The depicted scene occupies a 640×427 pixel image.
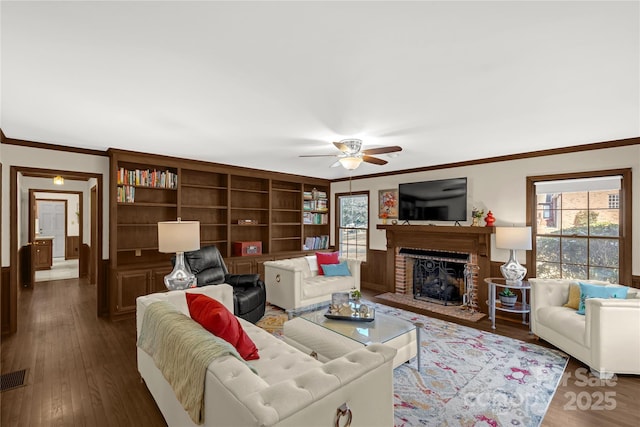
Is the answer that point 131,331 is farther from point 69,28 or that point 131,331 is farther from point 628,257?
point 628,257

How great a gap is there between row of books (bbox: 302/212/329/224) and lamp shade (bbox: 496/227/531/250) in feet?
12.8

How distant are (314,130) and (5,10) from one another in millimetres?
2265

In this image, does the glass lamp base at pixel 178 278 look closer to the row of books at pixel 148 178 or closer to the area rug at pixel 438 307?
the row of books at pixel 148 178

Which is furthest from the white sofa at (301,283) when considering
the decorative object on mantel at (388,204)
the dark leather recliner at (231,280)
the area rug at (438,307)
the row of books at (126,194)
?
the row of books at (126,194)

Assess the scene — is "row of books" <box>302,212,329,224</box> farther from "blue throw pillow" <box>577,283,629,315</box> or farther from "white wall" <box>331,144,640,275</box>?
"blue throw pillow" <box>577,283,629,315</box>

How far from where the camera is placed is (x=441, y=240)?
5.10 meters

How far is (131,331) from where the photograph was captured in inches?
148

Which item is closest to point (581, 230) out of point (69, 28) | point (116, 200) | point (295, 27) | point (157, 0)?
point (295, 27)

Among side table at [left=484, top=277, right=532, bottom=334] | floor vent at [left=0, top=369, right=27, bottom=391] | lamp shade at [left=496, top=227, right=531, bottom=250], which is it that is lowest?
floor vent at [left=0, top=369, right=27, bottom=391]

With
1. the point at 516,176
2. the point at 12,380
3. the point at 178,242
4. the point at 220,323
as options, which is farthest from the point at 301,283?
the point at 516,176

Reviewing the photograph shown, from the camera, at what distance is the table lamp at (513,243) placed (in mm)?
3883

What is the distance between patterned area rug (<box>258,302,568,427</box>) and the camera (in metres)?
2.19

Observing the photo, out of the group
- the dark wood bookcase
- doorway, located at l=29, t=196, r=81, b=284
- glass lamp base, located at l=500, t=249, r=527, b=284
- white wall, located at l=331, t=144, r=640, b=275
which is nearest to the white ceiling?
white wall, located at l=331, t=144, r=640, b=275

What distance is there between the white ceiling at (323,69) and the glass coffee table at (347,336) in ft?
6.52
